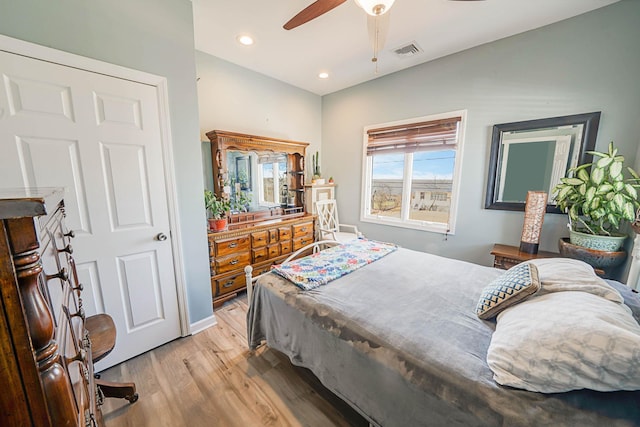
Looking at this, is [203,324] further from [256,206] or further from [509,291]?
[509,291]

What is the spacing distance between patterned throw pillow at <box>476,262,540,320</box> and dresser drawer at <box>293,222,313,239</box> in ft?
7.85

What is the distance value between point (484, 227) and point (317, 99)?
311 centimetres

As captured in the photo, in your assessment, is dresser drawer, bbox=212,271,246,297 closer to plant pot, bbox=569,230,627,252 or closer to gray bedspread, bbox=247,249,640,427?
gray bedspread, bbox=247,249,640,427

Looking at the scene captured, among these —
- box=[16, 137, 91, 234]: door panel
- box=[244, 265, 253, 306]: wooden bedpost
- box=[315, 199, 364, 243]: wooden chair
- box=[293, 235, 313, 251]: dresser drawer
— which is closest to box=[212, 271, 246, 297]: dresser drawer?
box=[244, 265, 253, 306]: wooden bedpost

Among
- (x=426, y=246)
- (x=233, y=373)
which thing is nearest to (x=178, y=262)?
(x=233, y=373)

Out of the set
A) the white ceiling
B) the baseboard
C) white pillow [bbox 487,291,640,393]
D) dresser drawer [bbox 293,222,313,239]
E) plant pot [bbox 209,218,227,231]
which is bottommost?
the baseboard

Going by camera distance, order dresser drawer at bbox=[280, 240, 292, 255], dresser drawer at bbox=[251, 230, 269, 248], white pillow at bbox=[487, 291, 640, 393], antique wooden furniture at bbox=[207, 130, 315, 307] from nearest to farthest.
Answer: white pillow at bbox=[487, 291, 640, 393]
antique wooden furniture at bbox=[207, 130, 315, 307]
dresser drawer at bbox=[251, 230, 269, 248]
dresser drawer at bbox=[280, 240, 292, 255]

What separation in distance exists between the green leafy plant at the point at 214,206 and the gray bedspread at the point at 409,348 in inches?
45.1

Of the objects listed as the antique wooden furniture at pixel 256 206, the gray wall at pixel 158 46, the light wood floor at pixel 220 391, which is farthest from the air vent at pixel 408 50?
the light wood floor at pixel 220 391

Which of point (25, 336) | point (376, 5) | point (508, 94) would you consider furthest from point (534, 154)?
point (25, 336)

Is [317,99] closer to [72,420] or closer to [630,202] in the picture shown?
[630,202]

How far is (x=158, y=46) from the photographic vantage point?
176 cm

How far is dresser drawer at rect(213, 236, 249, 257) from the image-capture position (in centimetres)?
252

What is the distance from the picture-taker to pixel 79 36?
58.2 inches
